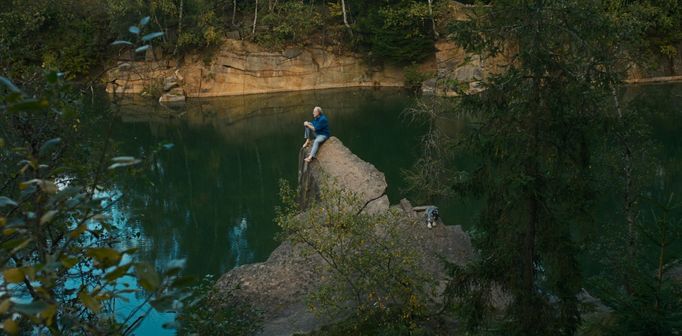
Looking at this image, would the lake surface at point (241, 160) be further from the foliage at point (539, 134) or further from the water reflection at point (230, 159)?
the foliage at point (539, 134)

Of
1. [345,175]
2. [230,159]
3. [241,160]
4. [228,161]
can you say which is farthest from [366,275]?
[230,159]

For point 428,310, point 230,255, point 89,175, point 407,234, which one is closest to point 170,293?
point 89,175

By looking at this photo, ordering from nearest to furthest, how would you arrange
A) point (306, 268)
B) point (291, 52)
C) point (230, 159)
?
point (306, 268) → point (230, 159) → point (291, 52)

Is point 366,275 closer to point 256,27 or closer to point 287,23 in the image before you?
point 287,23

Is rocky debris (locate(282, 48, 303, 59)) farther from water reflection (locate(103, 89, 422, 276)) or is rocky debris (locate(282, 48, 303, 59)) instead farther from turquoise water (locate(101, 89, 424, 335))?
water reflection (locate(103, 89, 422, 276))

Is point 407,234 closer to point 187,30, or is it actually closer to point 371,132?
point 371,132

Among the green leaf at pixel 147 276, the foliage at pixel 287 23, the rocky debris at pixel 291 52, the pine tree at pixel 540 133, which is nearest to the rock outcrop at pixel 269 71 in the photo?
the rocky debris at pixel 291 52

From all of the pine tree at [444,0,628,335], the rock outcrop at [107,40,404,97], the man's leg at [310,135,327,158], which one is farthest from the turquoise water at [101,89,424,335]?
the pine tree at [444,0,628,335]
